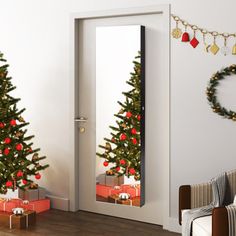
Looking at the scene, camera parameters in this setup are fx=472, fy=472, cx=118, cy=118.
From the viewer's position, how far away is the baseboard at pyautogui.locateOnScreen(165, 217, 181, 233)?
426 cm

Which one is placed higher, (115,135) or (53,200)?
(115,135)

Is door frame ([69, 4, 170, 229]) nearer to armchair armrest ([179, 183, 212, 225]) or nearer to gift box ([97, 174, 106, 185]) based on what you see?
gift box ([97, 174, 106, 185])

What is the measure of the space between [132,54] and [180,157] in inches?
42.1

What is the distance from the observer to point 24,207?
15.2 ft

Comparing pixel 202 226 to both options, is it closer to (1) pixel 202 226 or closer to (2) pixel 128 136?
(1) pixel 202 226

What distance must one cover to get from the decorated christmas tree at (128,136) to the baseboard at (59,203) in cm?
64

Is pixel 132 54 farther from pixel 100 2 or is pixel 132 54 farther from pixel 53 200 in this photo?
pixel 53 200

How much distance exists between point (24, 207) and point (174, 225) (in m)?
1.48

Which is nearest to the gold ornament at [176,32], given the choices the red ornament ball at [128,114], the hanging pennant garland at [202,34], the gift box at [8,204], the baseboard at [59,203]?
the hanging pennant garland at [202,34]

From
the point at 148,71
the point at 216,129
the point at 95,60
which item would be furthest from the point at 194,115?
the point at 95,60

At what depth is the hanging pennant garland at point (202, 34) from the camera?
3979 millimetres

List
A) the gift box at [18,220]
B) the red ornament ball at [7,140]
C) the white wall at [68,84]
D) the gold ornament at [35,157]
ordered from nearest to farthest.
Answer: the white wall at [68,84], the gift box at [18,220], the red ornament ball at [7,140], the gold ornament at [35,157]

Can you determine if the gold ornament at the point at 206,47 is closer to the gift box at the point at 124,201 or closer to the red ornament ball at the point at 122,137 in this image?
the red ornament ball at the point at 122,137

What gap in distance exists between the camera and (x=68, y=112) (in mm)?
4914
